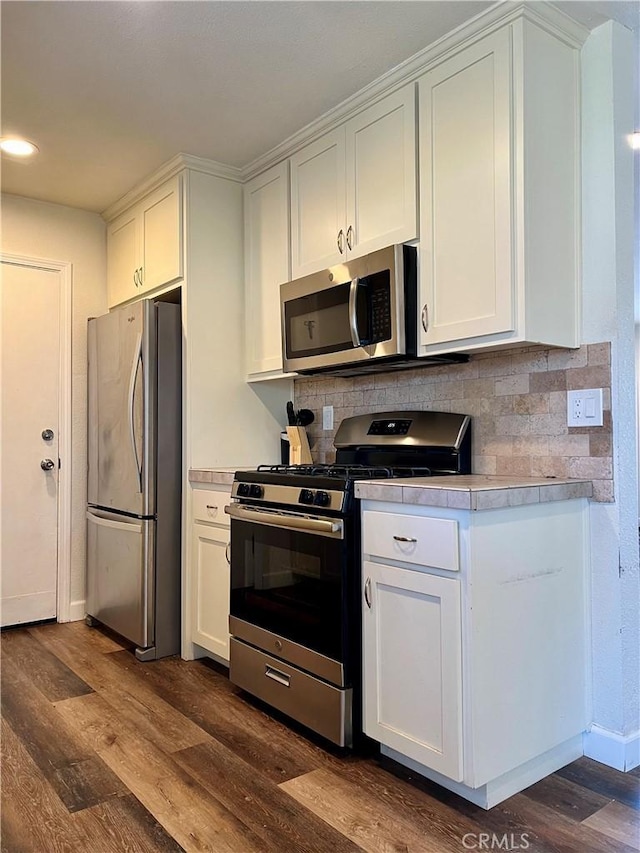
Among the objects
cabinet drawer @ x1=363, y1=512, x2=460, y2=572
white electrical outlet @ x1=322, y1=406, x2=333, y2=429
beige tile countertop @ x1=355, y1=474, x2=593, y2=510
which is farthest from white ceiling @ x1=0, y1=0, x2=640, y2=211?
cabinet drawer @ x1=363, y1=512, x2=460, y2=572

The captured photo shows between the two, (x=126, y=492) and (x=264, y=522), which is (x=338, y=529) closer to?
(x=264, y=522)

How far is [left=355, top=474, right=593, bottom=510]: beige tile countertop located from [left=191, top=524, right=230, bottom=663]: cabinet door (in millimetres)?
1002

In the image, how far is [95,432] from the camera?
3.49 m

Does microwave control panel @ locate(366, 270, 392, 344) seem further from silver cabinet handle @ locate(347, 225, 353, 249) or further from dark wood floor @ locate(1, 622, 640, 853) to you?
dark wood floor @ locate(1, 622, 640, 853)

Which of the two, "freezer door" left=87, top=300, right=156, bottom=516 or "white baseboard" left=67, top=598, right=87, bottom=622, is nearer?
"freezer door" left=87, top=300, right=156, bottom=516

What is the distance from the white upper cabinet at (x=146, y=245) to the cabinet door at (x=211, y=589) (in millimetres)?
1262

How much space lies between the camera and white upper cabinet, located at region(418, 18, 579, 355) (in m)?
1.96

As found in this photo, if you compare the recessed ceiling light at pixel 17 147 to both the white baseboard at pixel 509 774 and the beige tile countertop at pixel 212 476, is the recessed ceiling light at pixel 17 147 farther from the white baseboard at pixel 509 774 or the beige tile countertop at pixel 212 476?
the white baseboard at pixel 509 774

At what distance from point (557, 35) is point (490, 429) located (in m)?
1.29

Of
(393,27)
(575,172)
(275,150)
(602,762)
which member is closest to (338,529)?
(602,762)

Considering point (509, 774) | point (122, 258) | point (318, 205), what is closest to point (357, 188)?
point (318, 205)

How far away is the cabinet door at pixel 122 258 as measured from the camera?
3496 mm

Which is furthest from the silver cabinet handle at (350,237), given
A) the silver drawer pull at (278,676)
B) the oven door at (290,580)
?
the silver drawer pull at (278,676)

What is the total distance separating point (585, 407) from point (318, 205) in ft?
4.61
